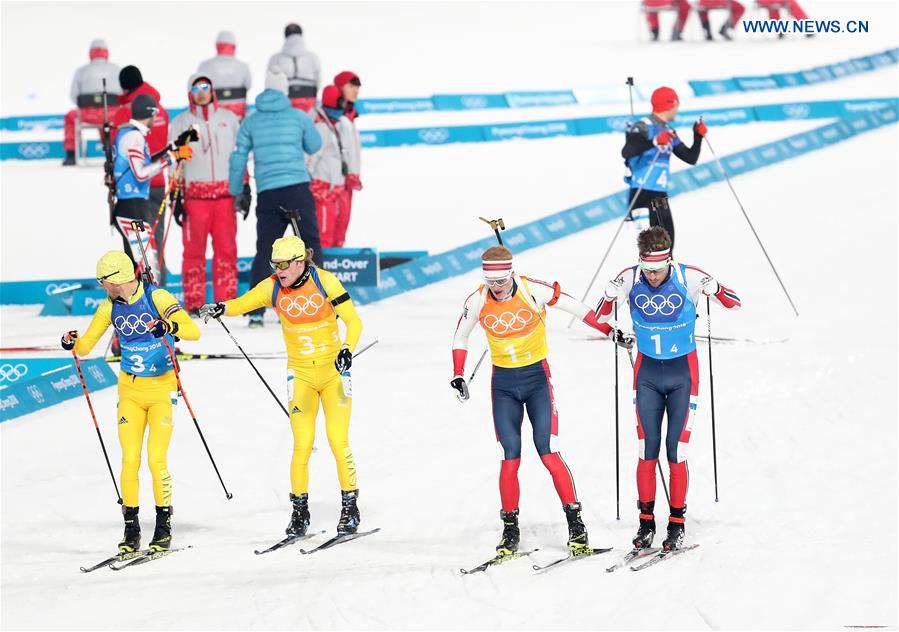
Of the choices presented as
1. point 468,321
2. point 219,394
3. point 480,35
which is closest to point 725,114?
point 480,35

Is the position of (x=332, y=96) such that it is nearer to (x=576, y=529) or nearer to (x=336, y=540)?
(x=336, y=540)

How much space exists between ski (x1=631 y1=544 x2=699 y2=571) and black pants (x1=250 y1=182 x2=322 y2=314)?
6.32 meters

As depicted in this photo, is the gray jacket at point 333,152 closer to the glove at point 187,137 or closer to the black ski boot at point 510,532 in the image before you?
the glove at point 187,137

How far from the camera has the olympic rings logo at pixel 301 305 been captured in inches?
365

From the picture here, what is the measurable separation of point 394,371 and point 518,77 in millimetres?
18254

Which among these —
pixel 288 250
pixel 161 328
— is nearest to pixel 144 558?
pixel 161 328

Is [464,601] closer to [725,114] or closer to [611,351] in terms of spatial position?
[611,351]

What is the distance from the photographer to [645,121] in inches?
530

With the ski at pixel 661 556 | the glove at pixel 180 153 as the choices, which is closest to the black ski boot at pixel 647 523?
the ski at pixel 661 556

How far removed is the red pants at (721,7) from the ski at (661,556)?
27523 mm

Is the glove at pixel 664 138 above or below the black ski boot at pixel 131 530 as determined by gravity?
above

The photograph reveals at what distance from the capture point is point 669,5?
114 ft

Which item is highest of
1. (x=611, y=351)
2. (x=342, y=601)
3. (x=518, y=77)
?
(x=518, y=77)

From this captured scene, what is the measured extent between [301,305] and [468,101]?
18564mm
